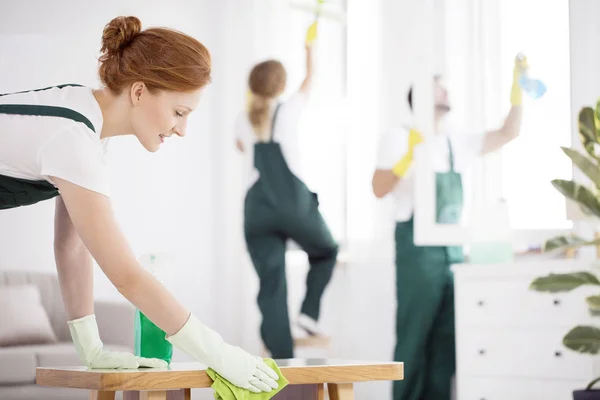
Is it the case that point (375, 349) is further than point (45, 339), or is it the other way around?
point (375, 349)

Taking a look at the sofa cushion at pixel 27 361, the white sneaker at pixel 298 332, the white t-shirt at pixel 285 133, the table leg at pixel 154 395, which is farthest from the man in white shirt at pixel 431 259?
the table leg at pixel 154 395

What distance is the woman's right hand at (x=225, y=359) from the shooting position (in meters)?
1.42

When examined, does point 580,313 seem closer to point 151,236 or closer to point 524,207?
point 524,207

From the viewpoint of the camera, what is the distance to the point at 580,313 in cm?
319

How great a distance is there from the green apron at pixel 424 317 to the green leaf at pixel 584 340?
1.02 meters

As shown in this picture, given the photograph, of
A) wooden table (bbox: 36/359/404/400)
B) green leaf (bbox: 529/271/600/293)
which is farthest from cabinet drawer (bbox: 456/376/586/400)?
wooden table (bbox: 36/359/404/400)

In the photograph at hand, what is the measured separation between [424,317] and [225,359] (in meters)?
2.55

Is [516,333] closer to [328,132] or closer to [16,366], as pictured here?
[328,132]

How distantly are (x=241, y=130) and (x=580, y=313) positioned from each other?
201 centimetres

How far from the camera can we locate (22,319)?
3.81 metres

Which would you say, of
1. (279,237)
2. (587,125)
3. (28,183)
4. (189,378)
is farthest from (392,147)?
(189,378)

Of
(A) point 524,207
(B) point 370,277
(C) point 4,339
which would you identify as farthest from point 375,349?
(C) point 4,339

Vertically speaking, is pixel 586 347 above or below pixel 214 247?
below

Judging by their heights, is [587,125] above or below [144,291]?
above
